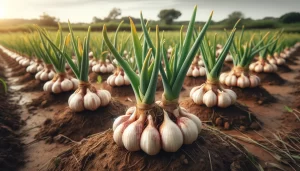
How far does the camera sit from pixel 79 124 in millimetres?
2930

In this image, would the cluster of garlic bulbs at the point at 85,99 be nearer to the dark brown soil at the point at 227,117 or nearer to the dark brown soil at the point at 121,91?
the dark brown soil at the point at 227,117

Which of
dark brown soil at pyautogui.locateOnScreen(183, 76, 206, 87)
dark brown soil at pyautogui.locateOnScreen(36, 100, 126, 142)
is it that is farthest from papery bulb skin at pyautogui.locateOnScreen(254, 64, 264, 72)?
dark brown soil at pyautogui.locateOnScreen(36, 100, 126, 142)

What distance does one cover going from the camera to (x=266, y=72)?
19.2 ft

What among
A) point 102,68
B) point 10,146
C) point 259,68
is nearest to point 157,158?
point 10,146

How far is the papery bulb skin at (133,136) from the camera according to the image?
1597 millimetres

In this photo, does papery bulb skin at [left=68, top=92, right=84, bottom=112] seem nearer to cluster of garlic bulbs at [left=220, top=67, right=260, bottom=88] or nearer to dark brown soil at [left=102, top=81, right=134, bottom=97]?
dark brown soil at [left=102, top=81, right=134, bottom=97]

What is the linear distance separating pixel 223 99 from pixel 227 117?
28cm

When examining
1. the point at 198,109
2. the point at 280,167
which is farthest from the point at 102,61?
the point at 280,167

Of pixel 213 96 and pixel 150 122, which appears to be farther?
pixel 213 96

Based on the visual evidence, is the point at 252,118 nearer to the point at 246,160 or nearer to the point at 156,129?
the point at 246,160

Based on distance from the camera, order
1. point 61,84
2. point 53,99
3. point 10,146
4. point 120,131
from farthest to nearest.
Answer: point 53,99 < point 61,84 < point 10,146 < point 120,131

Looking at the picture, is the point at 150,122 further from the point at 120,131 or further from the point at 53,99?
the point at 53,99

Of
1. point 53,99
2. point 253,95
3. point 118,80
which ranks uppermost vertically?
point 118,80

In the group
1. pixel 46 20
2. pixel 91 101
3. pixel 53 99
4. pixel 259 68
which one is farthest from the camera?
pixel 46 20
